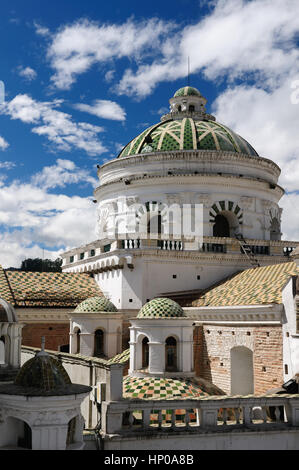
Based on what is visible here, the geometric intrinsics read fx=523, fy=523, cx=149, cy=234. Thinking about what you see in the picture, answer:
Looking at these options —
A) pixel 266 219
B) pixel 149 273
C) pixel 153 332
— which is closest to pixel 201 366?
pixel 153 332

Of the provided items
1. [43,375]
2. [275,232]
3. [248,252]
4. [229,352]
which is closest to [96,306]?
[229,352]

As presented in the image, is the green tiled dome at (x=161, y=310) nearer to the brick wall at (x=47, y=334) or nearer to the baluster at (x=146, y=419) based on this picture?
the baluster at (x=146, y=419)

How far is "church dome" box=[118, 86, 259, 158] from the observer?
26.8 metres

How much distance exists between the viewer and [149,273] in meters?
21.7

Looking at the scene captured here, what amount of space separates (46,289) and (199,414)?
12604mm

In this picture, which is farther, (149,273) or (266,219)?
(266,219)

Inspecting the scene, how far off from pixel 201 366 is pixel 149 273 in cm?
480

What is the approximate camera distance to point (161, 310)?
646 inches

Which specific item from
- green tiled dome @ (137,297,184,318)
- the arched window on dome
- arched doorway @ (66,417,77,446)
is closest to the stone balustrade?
arched doorway @ (66,417,77,446)

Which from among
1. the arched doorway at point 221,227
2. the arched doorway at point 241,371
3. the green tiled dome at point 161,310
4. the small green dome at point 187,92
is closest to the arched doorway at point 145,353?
the green tiled dome at point 161,310

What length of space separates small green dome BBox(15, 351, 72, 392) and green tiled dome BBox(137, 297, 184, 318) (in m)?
6.53

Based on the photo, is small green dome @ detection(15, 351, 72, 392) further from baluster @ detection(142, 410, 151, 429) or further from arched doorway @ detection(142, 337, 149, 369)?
arched doorway @ detection(142, 337, 149, 369)

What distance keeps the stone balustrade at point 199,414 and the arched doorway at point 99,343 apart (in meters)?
7.31

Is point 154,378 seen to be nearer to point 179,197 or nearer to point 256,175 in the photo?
point 179,197
